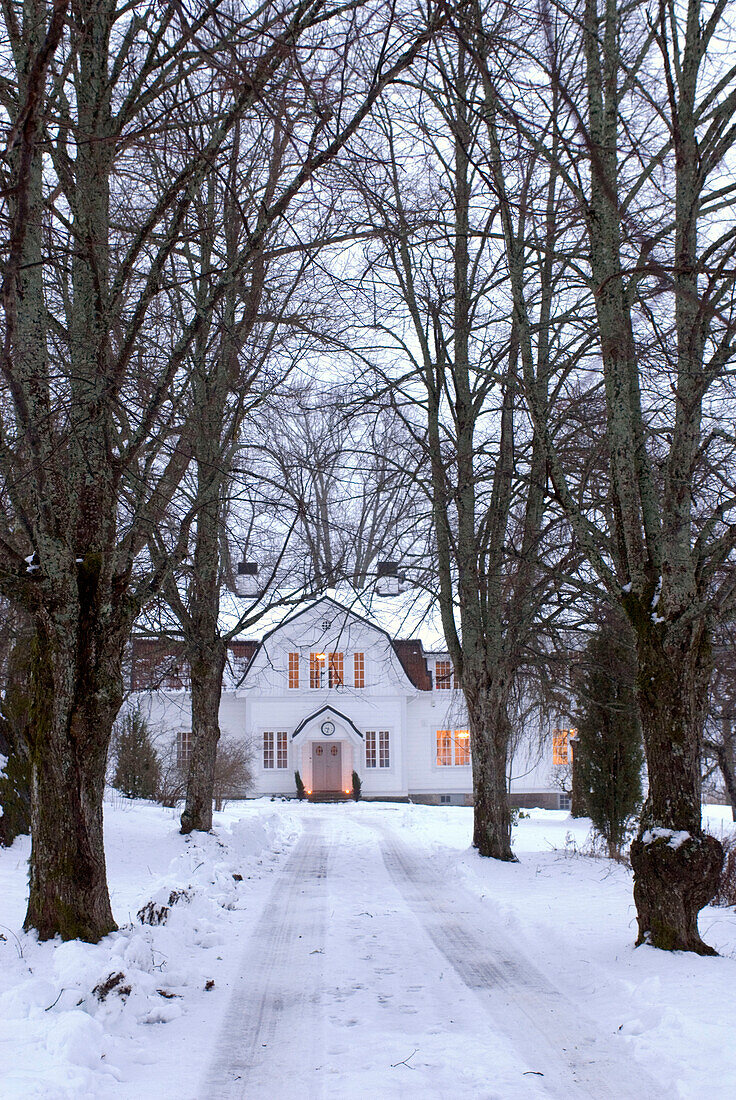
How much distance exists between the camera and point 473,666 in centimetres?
1311

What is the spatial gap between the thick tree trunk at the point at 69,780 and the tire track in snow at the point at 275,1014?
49.4 inches

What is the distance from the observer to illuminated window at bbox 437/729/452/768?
3356cm


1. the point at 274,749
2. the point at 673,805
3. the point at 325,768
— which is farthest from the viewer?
the point at 325,768

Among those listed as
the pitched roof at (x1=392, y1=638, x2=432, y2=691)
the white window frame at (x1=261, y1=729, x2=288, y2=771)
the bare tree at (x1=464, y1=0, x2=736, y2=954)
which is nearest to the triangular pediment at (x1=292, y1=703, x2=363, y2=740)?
the white window frame at (x1=261, y1=729, x2=288, y2=771)

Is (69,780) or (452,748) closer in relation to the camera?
(69,780)

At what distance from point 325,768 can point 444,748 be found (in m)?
4.86

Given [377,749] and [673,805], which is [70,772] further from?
[377,749]

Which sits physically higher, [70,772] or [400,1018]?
[70,772]

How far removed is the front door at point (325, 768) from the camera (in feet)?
108

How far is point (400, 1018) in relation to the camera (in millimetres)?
5117

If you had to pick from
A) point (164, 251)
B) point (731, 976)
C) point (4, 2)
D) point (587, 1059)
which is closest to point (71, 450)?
point (164, 251)

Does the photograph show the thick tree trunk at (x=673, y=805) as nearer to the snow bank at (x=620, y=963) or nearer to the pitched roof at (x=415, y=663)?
the snow bank at (x=620, y=963)

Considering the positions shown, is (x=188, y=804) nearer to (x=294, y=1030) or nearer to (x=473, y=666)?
(x=473, y=666)

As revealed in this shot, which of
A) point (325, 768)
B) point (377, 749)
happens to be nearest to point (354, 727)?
point (377, 749)
